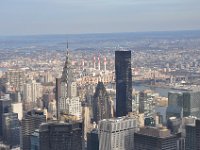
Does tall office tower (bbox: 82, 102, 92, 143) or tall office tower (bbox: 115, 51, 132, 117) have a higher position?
tall office tower (bbox: 115, 51, 132, 117)

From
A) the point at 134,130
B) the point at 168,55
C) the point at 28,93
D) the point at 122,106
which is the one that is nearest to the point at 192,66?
the point at 168,55

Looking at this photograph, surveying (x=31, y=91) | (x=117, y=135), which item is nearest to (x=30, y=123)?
(x=117, y=135)

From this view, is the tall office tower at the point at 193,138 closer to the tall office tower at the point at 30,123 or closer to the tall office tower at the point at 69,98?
the tall office tower at the point at 30,123

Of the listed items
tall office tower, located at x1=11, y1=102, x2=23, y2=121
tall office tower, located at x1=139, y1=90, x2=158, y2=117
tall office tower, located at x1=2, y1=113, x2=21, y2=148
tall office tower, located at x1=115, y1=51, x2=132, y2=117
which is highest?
tall office tower, located at x1=115, y1=51, x2=132, y2=117

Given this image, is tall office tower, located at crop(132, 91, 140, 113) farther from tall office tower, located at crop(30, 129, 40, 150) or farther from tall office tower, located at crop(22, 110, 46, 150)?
tall office tower, located at crop(30, 129, 40, 150)

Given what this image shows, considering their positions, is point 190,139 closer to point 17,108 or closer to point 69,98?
point 69,98

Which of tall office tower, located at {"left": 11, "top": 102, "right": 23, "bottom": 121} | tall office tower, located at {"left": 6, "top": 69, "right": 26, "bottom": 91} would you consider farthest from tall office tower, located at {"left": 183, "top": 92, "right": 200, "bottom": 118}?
tall office tower, located at {"left": 6, "top": 69, "right": 26, "bottom": 91}
